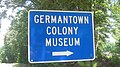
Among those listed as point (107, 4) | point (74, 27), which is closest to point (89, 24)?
point (74, 27)

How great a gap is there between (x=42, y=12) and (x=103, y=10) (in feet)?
67.0

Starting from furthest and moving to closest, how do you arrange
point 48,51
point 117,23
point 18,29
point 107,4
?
point 18,29 < point 117,23 < point 107,4 < point 48,51

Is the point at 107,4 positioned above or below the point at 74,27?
above

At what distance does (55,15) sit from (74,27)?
170 millimetres

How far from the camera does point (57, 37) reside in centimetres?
235

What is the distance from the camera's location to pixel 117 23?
25812 mm

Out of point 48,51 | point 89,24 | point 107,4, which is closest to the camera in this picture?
point 48,51

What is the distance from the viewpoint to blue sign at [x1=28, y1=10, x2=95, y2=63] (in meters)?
2.31

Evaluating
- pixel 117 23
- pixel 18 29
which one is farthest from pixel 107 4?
pixel 18 29

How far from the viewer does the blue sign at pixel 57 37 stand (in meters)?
2.31

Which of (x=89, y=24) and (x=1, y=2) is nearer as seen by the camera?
(x=89, y=24)

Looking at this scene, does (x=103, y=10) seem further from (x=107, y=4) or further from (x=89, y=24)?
(x=89, y=24)

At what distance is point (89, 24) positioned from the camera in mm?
2482

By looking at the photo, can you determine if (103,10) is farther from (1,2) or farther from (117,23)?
(1,2)
